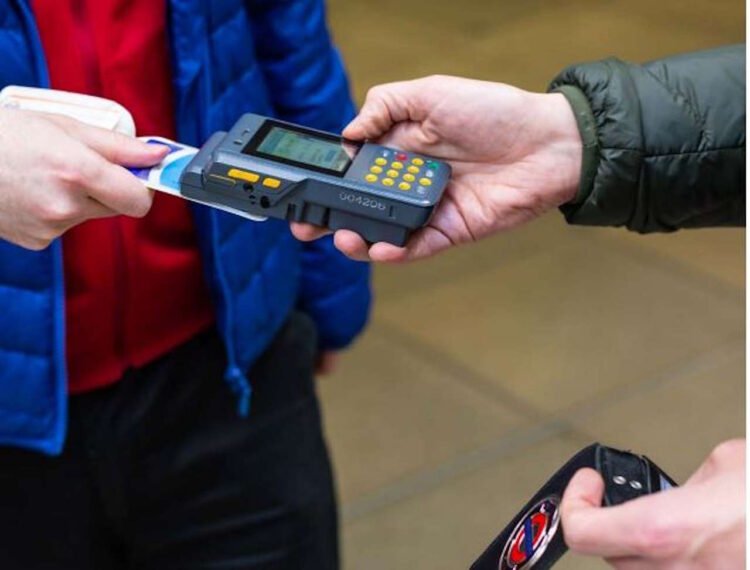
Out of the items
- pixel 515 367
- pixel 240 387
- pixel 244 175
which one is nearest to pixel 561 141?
pixel 244 175

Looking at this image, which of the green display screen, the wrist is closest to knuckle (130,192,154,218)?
the green display screen

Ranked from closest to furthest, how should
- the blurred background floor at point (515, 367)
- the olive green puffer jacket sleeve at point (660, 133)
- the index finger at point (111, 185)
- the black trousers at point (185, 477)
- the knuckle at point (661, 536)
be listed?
the knuckle at point (661, 536) → the index finger at point (111, 185) → the olive green puffer jacket sleeve at point (660, 133) → the black trousers at point (185, 477) → the blurred background floor at point (515, 367)

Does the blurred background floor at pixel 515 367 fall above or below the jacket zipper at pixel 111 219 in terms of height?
below

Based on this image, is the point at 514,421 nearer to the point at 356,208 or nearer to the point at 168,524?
the point at 168,524

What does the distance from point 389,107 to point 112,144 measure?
0.27 meters

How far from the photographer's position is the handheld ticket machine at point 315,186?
39.7 inches

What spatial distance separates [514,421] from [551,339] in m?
0.31

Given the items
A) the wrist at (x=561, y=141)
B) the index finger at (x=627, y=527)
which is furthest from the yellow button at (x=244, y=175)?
the index finger at (x=627, y=527)

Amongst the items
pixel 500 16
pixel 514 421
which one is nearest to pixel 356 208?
pixel 514 421

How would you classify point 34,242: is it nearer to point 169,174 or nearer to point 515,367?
point 169,174

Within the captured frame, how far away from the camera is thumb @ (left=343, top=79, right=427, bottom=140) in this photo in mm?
1137

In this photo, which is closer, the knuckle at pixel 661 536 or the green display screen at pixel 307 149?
the knuckle at pixel 661 536

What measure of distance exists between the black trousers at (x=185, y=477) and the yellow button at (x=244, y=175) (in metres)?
0.32

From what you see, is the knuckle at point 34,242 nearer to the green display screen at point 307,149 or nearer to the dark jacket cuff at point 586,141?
the green display screen at point 307,149
